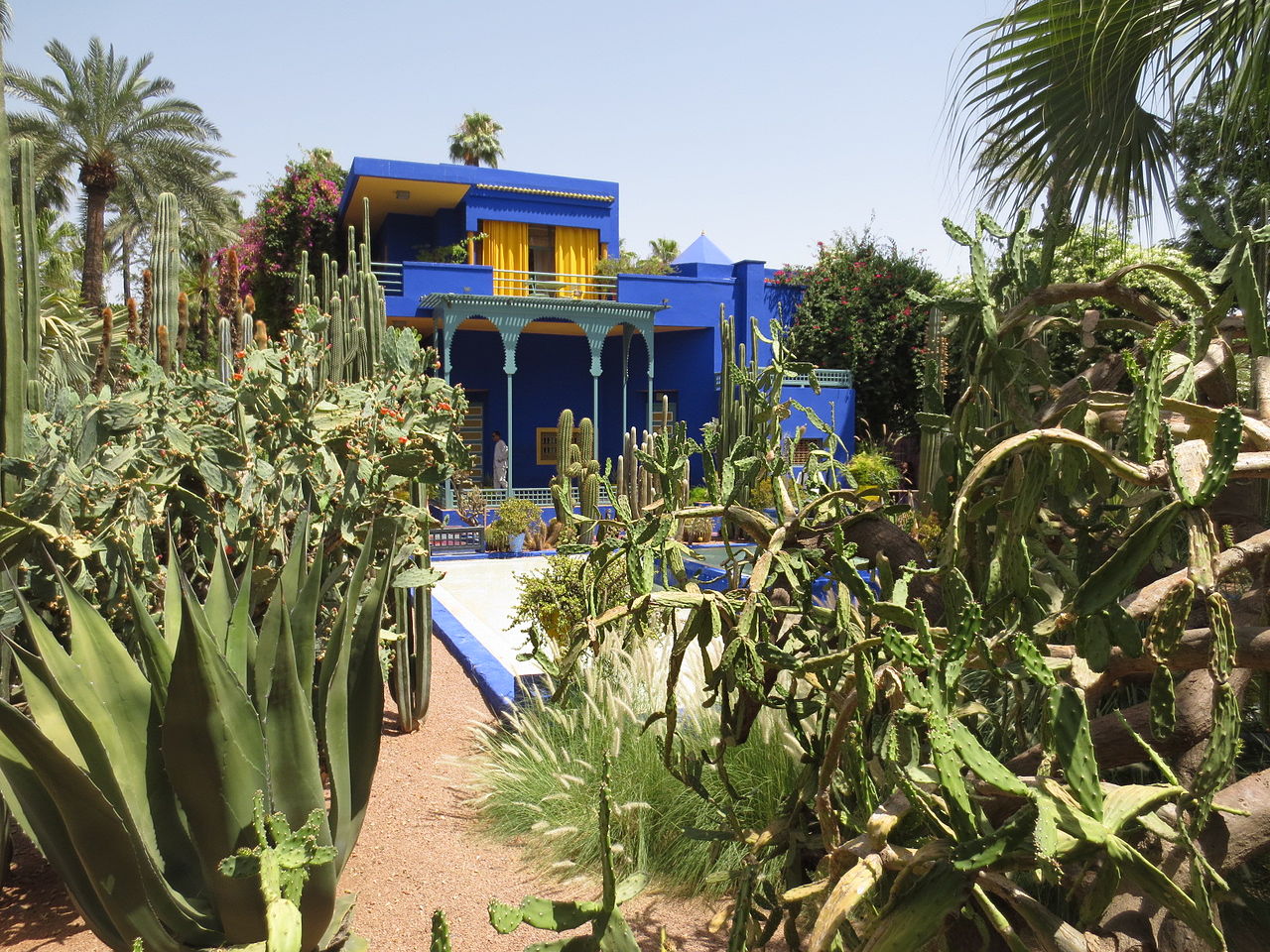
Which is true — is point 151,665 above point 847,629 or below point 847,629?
below

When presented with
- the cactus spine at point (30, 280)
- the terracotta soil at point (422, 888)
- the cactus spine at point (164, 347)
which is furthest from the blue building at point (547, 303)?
the cactus spine at point (30, 280)

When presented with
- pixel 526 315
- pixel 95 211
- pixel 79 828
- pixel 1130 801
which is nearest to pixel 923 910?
pixel 1130 801

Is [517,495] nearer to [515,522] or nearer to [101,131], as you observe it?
[515,522]

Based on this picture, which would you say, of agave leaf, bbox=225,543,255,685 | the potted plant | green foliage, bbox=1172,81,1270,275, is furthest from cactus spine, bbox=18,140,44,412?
the potted plant

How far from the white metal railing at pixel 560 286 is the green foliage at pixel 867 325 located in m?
4.97

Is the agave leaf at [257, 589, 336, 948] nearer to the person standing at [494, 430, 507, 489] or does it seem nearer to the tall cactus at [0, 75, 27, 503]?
the tall cactus at [0, 75, 27, 503]

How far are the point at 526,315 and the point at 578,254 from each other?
5.22 m

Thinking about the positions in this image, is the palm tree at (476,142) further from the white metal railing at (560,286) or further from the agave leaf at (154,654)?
the agave leaf at (154,654)

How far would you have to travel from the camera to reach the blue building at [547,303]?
73.5 ft

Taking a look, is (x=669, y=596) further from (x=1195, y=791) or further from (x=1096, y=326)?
(x=1096, y=326)

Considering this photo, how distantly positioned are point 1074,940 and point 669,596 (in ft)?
3.29

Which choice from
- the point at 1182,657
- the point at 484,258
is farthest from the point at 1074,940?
the point at 484,258

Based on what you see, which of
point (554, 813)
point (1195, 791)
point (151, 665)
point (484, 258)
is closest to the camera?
point (1195, 791)

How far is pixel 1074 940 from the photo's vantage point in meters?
1.60
